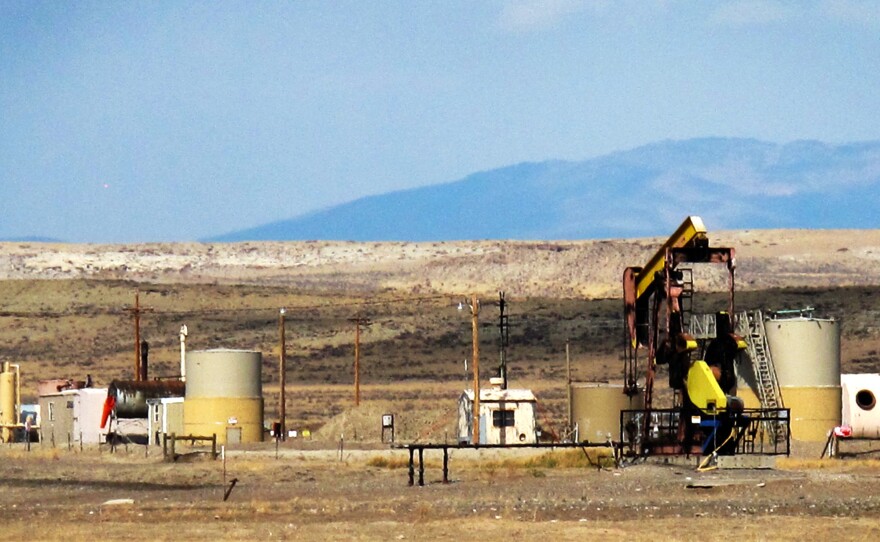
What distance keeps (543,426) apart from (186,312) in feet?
195

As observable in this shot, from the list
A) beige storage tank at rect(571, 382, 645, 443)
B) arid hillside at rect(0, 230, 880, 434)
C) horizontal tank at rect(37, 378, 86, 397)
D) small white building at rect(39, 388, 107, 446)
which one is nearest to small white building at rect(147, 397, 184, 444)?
small white building at rect(39, 388, 107, 446)

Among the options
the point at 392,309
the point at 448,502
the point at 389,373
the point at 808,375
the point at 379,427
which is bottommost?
the point at 448,502

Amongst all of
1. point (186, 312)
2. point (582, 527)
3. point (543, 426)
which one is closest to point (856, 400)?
point (543, 426)

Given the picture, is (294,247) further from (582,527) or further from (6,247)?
(582,527)

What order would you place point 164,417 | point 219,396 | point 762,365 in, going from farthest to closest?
point 164,417
point 219,396
point 762,365

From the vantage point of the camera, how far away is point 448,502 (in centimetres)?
Result: 3080

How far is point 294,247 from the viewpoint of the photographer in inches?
7446

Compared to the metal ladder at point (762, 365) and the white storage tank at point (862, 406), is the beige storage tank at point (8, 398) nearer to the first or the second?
the metal ladder at point (762, 365)

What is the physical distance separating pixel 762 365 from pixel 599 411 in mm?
6110

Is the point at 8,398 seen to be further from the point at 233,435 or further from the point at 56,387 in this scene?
the point at 233,435

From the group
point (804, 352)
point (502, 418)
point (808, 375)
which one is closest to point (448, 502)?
point (808, 375)

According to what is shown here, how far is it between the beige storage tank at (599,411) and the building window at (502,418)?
6.61 feet

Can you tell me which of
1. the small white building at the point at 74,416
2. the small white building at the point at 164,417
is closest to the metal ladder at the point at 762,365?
the small white building at the point at 164,417

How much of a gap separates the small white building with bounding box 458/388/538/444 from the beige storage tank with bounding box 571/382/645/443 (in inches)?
56.7
